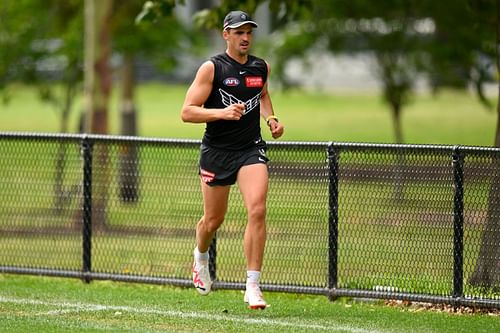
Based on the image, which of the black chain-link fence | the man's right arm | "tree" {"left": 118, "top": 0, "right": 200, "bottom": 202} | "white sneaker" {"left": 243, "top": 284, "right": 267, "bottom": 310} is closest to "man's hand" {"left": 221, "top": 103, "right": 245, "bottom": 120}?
the man's right arm

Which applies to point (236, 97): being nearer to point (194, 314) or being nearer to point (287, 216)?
point (194, 314)

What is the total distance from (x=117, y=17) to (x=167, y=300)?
11891 mm

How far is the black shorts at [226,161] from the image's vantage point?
35.2 ft

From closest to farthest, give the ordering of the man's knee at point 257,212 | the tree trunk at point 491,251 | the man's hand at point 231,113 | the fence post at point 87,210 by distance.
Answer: the man's hand at point 231,113 < the man's knee at point 257,212 < the tree trunk at point 491,251 < the fence post at point 87,210

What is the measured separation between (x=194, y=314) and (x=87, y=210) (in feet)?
8.92

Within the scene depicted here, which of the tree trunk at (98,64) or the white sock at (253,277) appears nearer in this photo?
the white sock at (253,277)

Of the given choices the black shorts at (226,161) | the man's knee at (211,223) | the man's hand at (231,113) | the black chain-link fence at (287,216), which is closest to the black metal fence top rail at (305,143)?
the black chain-link fence at (287,216)

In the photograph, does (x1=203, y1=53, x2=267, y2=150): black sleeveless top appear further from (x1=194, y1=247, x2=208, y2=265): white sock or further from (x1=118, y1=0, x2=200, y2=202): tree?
(x1=118, y1=0, x2=200, y2=202): tree

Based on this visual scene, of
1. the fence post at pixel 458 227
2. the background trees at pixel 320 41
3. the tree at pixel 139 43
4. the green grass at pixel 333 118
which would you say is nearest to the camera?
the fence post at pixel 458 227

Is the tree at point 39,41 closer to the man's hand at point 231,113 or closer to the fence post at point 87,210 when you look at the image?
the fence post at point 87,210

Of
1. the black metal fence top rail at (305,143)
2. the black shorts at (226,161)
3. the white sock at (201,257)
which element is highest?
the black metal fence top rail at (305,143)

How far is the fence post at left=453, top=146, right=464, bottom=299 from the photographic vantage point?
11.5m

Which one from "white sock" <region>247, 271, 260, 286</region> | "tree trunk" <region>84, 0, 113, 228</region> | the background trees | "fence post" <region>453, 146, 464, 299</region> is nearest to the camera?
"white sock" <region>247, 271, 260, 286</region>

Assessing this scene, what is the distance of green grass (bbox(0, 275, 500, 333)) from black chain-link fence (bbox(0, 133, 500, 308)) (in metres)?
0.29
